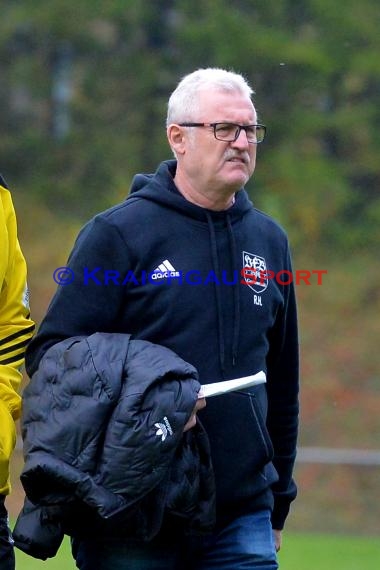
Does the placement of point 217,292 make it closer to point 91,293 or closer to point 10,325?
point 91,293

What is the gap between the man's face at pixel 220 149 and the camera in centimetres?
360

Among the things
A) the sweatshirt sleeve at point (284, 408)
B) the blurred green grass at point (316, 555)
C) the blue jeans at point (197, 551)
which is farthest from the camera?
the blurred green grass at point (316, 555)

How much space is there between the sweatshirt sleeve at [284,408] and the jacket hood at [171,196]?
11.9 inches

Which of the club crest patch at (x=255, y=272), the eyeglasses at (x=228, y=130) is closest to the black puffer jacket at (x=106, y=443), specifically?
the club crest patch at (x=255, y=272)

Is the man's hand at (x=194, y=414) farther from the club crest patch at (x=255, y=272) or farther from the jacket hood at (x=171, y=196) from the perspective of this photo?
the jacket hood at (x=171, y=196)

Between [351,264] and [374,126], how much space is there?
210 centimetres

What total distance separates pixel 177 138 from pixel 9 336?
814mm

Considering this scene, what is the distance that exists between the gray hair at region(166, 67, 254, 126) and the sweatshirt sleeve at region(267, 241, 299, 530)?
63cm

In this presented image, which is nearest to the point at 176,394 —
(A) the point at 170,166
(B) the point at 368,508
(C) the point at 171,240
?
(C) the point at 171,240

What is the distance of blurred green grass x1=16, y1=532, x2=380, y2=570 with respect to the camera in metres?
8.36

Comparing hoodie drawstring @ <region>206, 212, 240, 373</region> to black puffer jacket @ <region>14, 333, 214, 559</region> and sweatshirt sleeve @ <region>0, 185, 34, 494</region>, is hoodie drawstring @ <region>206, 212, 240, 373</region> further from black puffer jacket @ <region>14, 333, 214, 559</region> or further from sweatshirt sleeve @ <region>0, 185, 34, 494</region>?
sweatshirt sleeve @ <region>0, 185, 34, 494</region>

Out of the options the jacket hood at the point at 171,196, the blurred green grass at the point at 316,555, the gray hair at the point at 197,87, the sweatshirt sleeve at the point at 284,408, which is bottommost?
the blurred green grass at the point at 316,555

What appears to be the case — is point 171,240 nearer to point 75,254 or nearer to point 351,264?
point 75,254

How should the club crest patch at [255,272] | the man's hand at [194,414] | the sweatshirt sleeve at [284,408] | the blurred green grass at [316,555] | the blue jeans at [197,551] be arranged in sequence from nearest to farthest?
the man's hand at [194,414] → the blue jeans at [197,551] → the club crest patch at [255,272] → the sweatshirt sleeve at [284,408] → the blurred green grass at [316,555]
